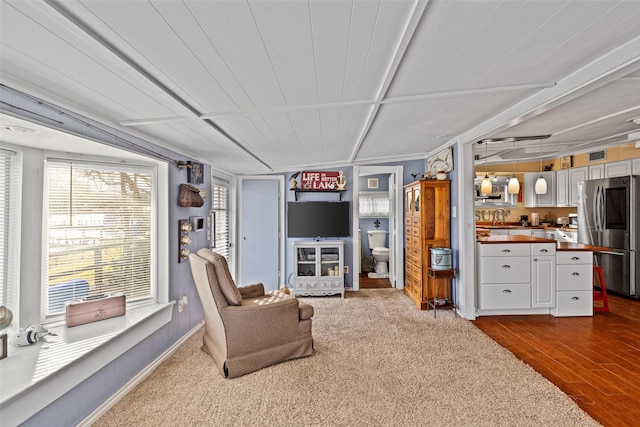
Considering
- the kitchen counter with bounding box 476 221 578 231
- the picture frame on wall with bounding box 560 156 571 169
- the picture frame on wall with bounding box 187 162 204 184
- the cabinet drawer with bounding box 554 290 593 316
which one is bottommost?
the cabinet drawer with bounding box 554 290 593 316

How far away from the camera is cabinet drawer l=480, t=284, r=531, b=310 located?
3.67 m

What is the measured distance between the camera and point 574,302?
144 inches

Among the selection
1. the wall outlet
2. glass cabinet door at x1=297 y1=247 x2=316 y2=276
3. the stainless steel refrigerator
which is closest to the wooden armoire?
glass cabinet door at x1=297 y1=247 x2=316 y2=276

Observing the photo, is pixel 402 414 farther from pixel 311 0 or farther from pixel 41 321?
pixel 41 321

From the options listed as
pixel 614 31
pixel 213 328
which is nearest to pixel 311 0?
pixel 614 31

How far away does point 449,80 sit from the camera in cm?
194

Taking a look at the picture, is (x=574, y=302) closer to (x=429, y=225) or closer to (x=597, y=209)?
(x=429, y=225)

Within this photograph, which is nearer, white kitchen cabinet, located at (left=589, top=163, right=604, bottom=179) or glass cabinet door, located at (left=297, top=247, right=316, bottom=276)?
glass cabinet door, located at (left=297, top=247, right=316, bottom=276)

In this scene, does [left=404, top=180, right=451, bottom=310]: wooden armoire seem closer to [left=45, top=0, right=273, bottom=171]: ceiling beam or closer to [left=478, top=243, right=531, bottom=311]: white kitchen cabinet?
[left=478, top=243, right=531, bottom=311]: white kitchen cabinet

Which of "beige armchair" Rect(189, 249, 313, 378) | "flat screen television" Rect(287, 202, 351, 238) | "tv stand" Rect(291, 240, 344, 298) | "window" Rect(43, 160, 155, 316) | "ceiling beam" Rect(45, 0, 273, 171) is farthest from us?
"flat screen television" Rect(287, 202, 351, 238)

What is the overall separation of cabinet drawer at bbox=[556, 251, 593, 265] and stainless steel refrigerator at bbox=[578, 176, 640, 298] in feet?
3.08

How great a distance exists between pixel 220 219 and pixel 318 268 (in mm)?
1661

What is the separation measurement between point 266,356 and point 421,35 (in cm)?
245

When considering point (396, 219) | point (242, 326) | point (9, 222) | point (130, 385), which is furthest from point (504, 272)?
point (9, 222)
